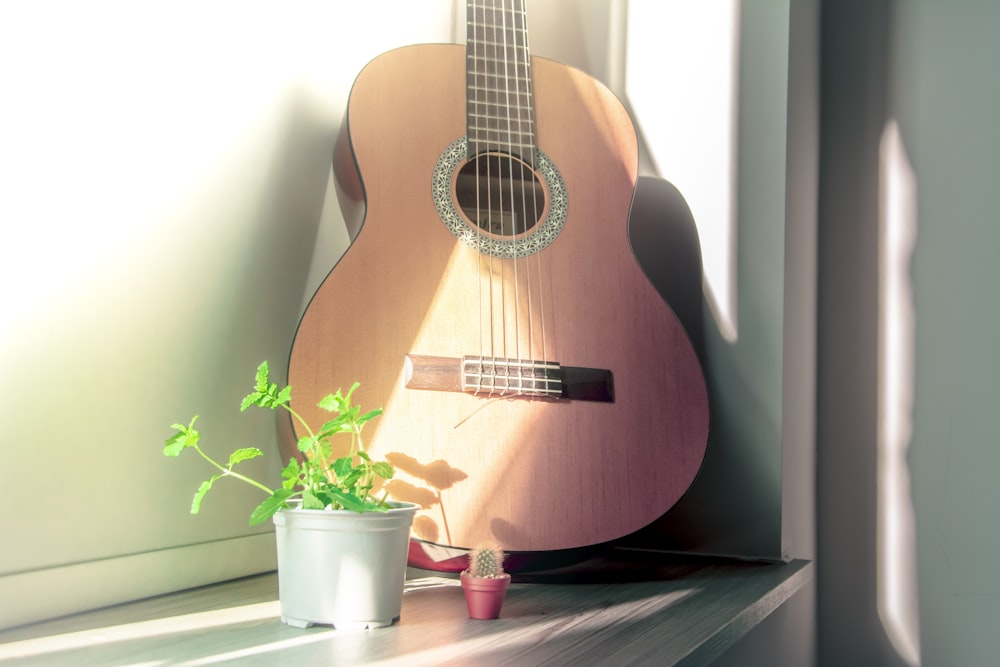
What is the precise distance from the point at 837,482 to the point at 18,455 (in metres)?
1.33

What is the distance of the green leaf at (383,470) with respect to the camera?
911 millimetres

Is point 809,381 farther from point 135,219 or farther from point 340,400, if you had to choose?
point 135,219

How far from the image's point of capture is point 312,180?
3.97 feet

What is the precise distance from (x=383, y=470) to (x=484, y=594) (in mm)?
163

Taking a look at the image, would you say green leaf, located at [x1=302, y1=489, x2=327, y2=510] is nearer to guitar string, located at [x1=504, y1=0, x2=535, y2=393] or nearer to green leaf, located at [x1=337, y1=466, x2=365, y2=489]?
green leaf, located at [x1=337, y1=466, x2=365, y2=489]

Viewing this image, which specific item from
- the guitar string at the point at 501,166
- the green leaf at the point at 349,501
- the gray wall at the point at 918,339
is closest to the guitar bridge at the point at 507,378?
the guitar string at the point at 501,166

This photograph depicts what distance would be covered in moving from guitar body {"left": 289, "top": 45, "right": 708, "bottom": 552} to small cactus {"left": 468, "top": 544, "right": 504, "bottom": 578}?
0.09 metres

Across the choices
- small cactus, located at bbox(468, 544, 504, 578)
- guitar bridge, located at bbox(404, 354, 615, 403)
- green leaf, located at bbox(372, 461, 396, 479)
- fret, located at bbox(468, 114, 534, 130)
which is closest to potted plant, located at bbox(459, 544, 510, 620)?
small cactus, located at bbox(468, 544, 504, 578)

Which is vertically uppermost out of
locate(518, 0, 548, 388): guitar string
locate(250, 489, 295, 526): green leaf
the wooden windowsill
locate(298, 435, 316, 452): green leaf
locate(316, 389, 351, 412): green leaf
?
locate(518, 0, 548, 388): guitar string

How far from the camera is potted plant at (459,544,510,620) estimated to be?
0.88 m

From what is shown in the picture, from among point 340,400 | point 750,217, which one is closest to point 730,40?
point 750,217

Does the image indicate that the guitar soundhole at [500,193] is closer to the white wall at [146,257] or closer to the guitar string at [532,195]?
the guitar string at [532,195]

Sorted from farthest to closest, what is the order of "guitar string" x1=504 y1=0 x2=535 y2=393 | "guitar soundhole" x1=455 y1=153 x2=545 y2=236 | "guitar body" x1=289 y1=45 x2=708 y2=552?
"guitar soundhole" x1=455 y1=153 x2=545 y2=236
"guitar string" x1=504 y1=0 x2=535 y2=393
"guitar body" x1=289 y1=45 x2=708 y2=552

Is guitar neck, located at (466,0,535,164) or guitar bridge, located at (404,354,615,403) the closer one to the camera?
guitar bridge, located at (404,354,615,403)
